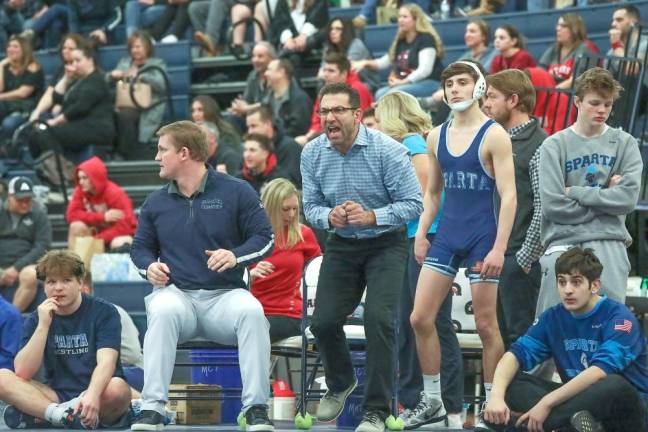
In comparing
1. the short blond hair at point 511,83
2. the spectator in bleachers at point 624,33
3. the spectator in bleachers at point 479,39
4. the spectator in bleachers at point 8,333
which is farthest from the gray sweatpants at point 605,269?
the spectator in bleachers at point 479,39

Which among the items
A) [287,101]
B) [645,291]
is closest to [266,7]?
[287,101]

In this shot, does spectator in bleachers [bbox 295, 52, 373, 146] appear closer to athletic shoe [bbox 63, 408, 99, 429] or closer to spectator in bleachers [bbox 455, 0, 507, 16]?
spectator in bleachers [bbox 455, 0, 507, 16]

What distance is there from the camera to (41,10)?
17.5m

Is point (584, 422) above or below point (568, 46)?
below

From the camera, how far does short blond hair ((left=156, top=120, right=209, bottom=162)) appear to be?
7.70 meters

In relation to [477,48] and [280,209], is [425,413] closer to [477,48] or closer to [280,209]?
[280,209]

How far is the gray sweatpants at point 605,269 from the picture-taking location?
745 cm

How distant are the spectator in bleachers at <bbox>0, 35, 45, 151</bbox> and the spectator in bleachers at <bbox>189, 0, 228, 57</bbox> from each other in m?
1.73

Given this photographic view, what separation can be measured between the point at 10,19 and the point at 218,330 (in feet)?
35.4

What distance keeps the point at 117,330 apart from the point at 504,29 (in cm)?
525

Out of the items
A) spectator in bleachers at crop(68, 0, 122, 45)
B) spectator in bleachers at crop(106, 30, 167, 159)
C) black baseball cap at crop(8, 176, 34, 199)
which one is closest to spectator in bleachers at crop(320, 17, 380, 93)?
spectator in bleachers at crop(106, 30, 167, 159)

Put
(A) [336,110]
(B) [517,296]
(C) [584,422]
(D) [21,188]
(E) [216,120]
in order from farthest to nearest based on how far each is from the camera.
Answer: (E) [216,120] → (D) [21,188] → (B) [517,296] → (A) [336,110] → (C) [584,422]

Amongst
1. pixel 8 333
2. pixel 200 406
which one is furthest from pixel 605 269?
pixel 8 333

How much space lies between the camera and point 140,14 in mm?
16531
